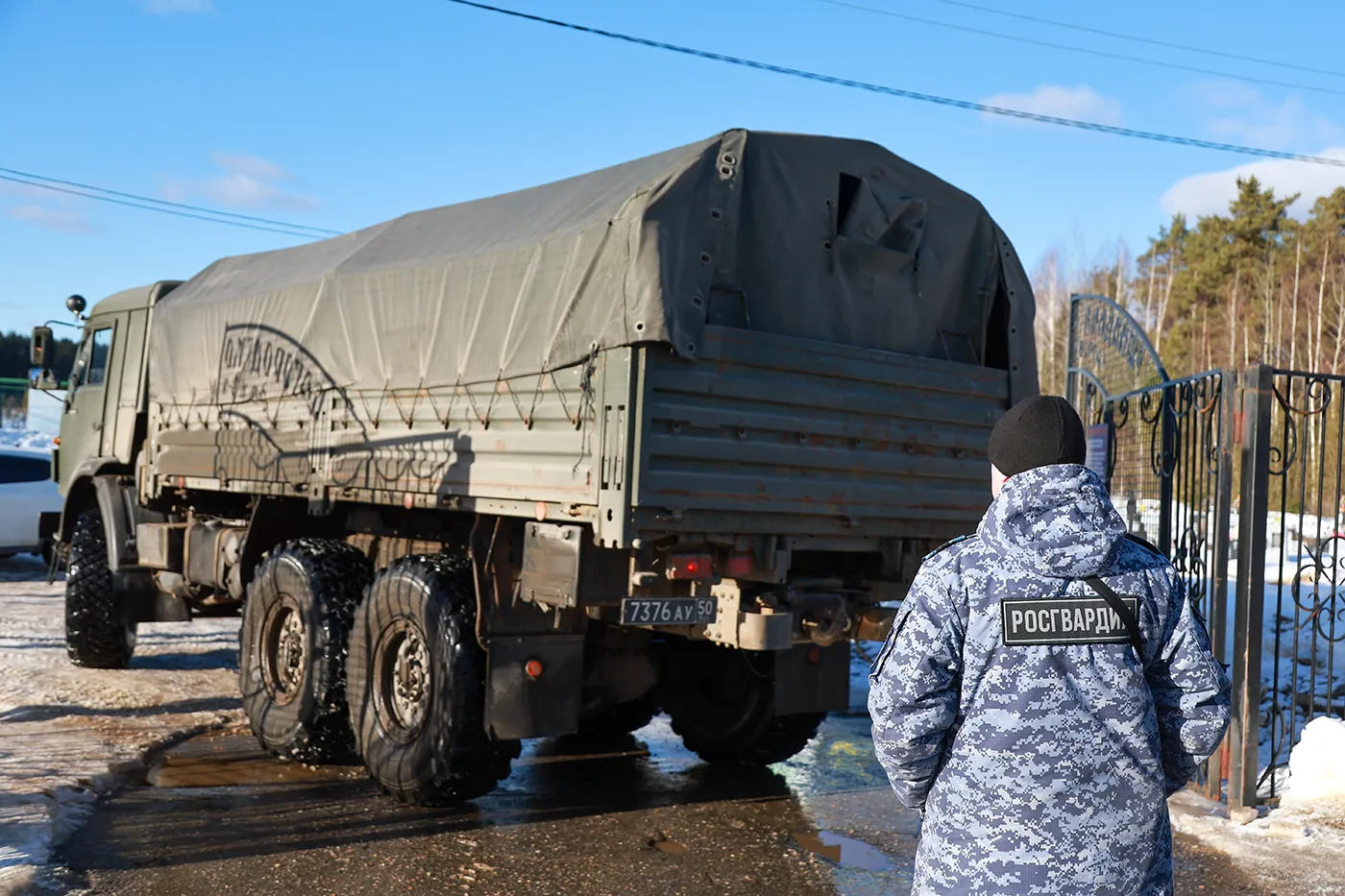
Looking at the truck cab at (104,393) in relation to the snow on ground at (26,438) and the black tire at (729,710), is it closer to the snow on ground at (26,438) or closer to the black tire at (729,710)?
the black tire at (729,710)

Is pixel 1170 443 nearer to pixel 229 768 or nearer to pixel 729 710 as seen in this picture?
pixel 729 710

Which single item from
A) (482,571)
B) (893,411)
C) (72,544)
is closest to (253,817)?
(482,571)

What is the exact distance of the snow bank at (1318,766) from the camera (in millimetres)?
6184

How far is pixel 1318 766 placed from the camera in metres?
6.27

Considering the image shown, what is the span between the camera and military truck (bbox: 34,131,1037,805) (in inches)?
210

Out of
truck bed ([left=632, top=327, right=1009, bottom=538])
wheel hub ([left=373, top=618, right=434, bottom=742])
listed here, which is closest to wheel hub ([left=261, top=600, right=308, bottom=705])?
wheel hub ([left=373, top=618, right=434, bottom=742])

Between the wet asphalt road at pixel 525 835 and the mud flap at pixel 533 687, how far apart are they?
493 mm

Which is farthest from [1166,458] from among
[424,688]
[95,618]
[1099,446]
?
[95,618]

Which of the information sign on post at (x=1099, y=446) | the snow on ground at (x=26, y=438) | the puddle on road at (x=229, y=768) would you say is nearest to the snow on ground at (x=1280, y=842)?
the information sign on post at (x=1099, y=446)

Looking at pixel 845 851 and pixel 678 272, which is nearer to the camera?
pixel 678 272

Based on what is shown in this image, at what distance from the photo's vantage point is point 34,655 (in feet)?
32.0

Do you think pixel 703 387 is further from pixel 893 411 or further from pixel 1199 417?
pixel 1199 417

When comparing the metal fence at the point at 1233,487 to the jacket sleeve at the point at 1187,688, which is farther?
the metal fence at the point at 1233,487

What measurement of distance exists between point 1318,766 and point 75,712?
707 centimetres
